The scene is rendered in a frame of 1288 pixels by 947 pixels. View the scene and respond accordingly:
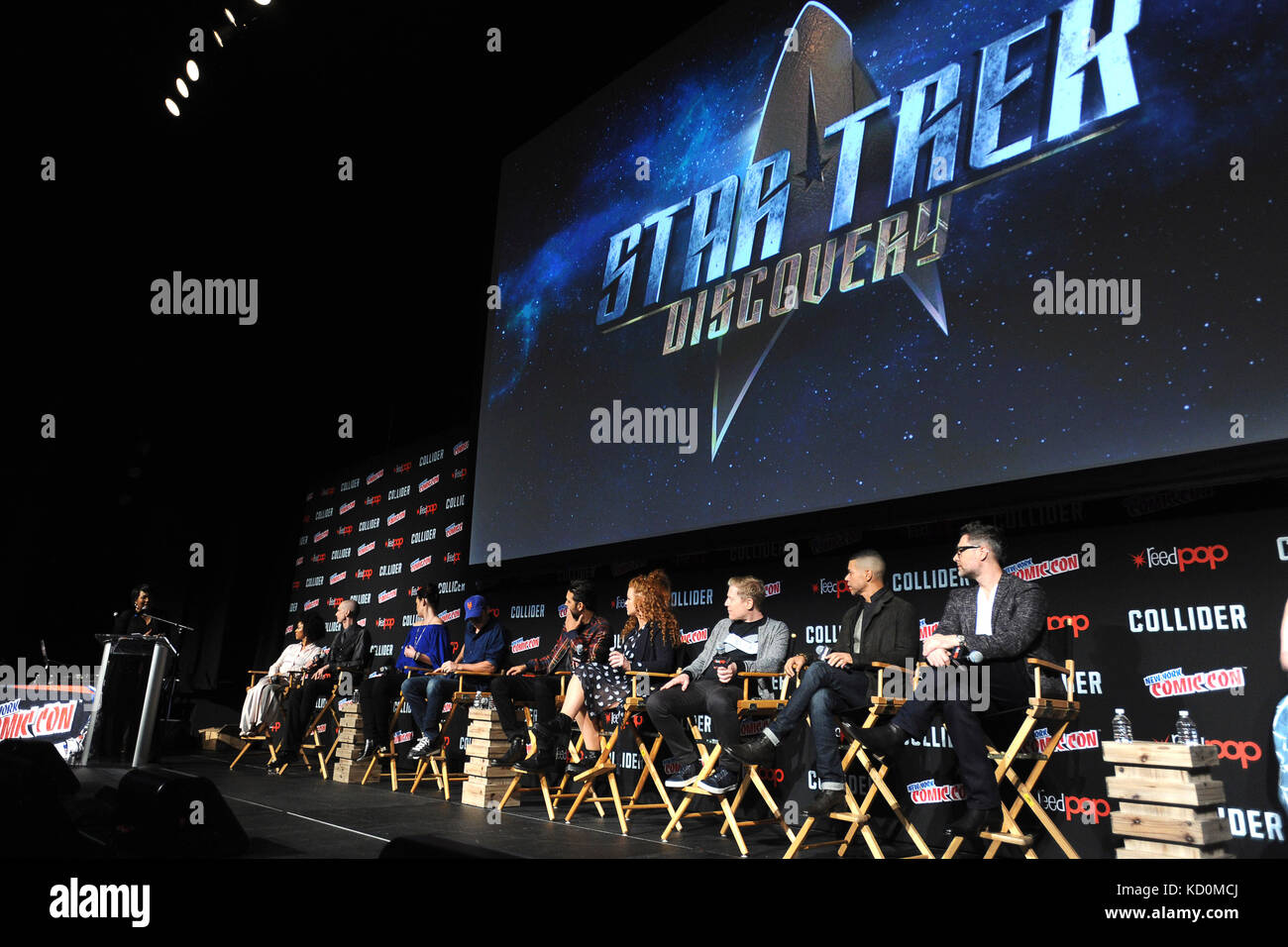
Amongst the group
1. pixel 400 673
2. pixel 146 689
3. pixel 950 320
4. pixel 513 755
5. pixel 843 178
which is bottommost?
pixel 513 755

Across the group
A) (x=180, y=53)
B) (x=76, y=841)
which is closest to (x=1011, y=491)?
(x=76, y=841)

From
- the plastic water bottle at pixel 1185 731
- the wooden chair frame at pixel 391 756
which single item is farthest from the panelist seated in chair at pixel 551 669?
the plastic water bottle at pixel 1185 731

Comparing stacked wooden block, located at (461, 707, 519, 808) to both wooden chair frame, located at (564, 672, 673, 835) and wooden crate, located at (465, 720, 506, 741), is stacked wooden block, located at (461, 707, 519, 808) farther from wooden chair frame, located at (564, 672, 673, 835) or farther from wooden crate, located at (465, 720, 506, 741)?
wooden chair frame, located at (564, 672, 673, 835)

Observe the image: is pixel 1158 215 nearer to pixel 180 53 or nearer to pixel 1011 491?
pixel 1011 491

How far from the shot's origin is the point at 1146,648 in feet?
10.4

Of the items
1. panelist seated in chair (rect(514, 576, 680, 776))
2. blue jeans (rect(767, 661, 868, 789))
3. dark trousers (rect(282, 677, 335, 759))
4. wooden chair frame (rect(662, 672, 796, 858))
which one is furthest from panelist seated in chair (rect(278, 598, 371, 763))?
blue jeans (rect(767, 661, 868, 789))

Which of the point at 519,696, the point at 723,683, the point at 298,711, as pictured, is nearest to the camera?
the point at 723,683

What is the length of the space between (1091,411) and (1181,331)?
0.40 meters

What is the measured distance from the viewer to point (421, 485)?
8.61 meters

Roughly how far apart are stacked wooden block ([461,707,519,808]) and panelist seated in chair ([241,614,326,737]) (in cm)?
294

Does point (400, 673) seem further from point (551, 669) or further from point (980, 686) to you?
point (980, 686)

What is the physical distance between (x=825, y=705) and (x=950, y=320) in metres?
1.81

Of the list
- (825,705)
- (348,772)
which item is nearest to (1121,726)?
(825,705)

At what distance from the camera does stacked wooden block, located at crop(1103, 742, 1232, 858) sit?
2434mm
